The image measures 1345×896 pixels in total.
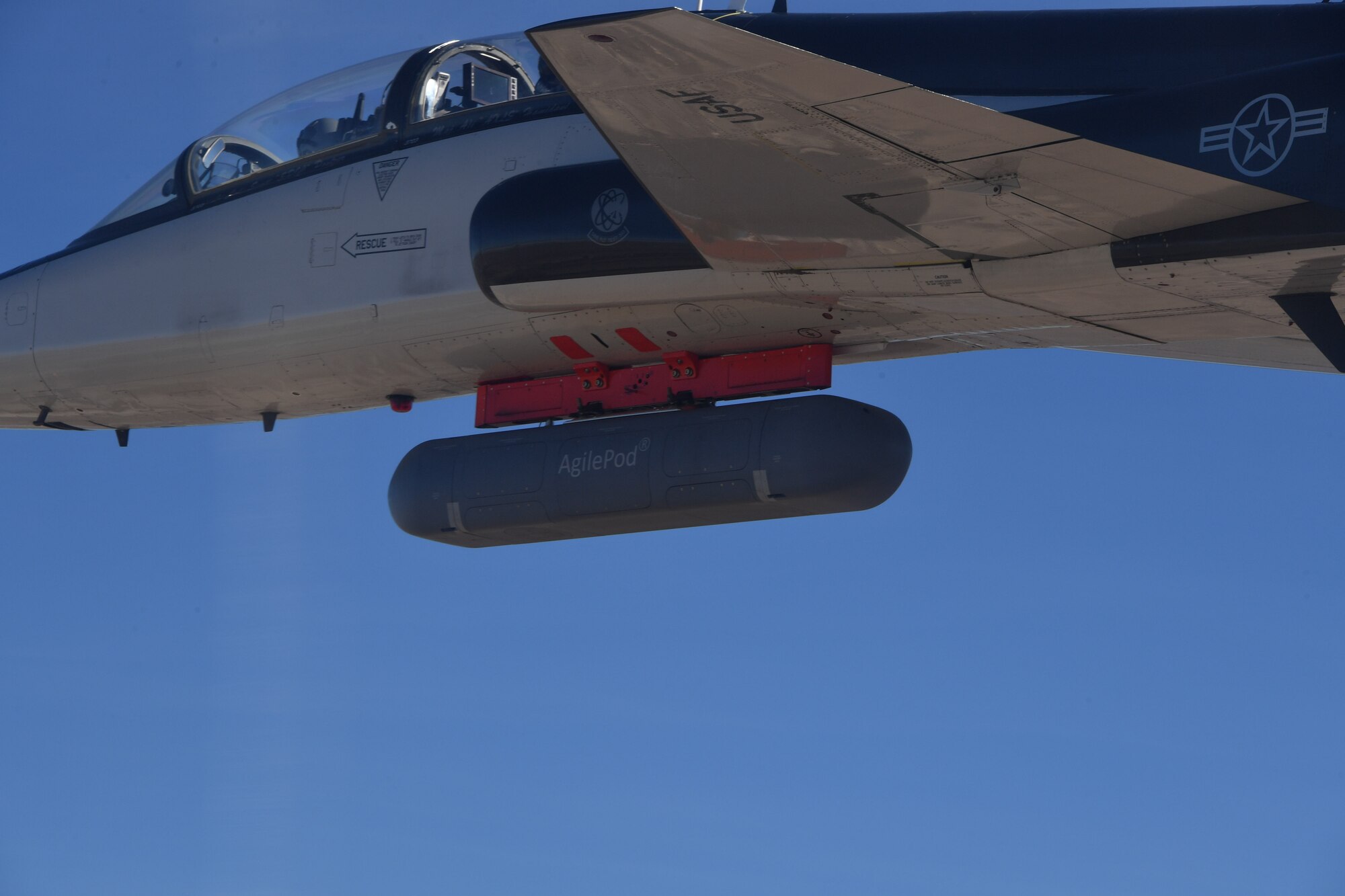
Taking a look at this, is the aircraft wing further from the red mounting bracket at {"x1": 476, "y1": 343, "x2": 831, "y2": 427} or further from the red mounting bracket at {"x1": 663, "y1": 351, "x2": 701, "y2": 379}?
the red mounting bracket at {"x1": 663, "y1": 351, "x2": 701, "y2": 379}

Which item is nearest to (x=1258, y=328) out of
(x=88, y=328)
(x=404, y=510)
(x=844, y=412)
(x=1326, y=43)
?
(x=1326, y=43)

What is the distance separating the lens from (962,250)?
10.7 meters

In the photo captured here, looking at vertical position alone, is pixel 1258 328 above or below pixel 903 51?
below

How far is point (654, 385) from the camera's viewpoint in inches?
540

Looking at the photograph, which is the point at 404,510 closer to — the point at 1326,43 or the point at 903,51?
the point at 903,51

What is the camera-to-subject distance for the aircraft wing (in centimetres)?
848

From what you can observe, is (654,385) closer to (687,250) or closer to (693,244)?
(687,250)

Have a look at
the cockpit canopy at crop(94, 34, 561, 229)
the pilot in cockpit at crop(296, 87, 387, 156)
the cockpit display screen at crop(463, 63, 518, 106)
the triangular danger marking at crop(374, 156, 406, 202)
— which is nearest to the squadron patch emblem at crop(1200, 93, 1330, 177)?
the cockpit canopy at crop(94, 34, 561, 229)

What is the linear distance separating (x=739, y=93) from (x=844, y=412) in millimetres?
3937

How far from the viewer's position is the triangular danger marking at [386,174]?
44.7 ft

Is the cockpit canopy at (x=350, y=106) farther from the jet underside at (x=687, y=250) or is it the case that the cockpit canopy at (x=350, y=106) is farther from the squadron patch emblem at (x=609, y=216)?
the squadron patch emblem at (x=609, y=216)

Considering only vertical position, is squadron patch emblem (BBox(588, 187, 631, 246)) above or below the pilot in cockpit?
below

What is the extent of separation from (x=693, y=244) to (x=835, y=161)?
1796 mm

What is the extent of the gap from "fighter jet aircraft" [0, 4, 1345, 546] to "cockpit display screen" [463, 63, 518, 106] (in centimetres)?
3
